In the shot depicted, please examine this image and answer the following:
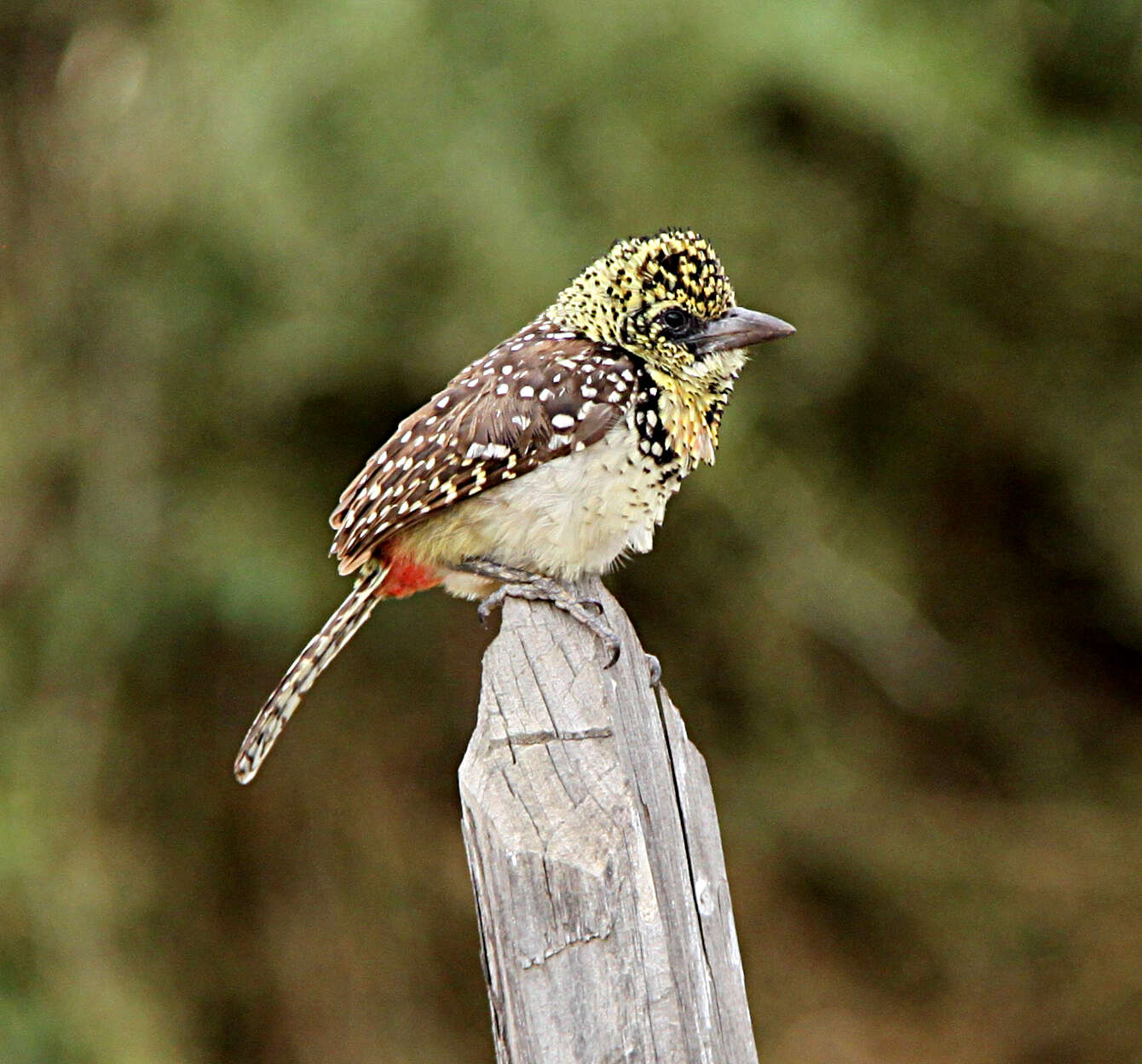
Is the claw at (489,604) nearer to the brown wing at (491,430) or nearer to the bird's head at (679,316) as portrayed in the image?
the brown wing at (491,430)

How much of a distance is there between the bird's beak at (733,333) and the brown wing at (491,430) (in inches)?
7.4

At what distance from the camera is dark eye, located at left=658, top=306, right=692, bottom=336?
11.0 feet

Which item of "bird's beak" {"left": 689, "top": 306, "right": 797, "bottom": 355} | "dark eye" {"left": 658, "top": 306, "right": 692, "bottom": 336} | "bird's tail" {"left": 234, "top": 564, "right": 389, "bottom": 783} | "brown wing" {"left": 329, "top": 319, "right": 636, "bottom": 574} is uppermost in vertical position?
"dark eye" {"left": 658, "top": 306, "right": 692, "bottom": 336}

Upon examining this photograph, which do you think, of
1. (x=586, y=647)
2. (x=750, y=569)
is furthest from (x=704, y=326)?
(x=750, y=569)

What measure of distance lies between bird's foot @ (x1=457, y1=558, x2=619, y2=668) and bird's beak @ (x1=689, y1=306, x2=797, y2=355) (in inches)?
25.9

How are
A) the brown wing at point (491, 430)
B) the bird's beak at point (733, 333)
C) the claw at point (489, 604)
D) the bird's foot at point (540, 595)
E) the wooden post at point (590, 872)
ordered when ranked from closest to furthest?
the wooden post at point (590, 872) < the bird's foot at point (540, 595) < the claw at point (489, 604) < the brown wing at point (491, 430) < the bird's beak at point (733, 333)

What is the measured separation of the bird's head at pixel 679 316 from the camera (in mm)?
3342

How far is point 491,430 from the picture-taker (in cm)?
315

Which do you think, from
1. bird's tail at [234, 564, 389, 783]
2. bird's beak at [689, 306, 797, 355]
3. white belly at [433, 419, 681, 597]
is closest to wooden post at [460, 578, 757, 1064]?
white belly at [433, 419, 681, 597]

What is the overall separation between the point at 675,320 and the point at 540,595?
0.81 meters

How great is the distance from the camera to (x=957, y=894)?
19.4ft

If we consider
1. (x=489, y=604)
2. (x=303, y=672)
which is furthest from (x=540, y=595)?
(x=303, y=672)

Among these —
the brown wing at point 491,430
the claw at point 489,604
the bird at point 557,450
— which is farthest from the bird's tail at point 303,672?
the claw at point 489,604

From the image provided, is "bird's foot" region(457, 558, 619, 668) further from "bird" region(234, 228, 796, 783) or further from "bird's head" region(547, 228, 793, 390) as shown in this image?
"bird's head" region(547, 228, 793, 390)
